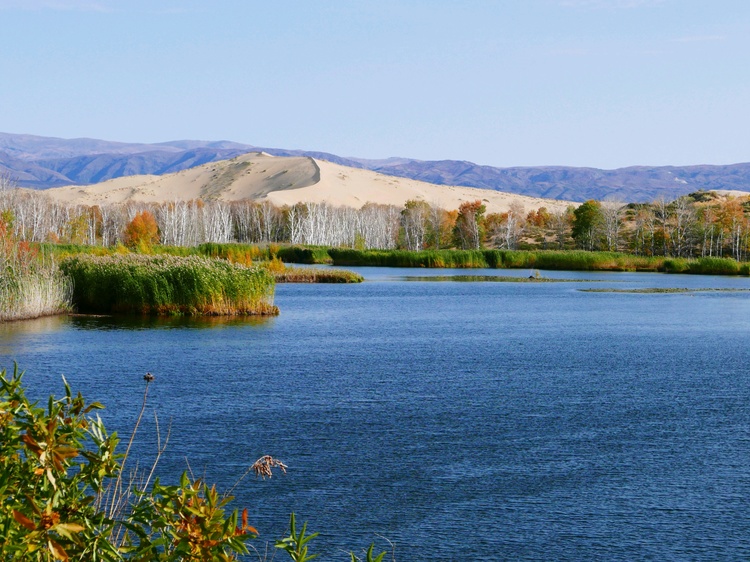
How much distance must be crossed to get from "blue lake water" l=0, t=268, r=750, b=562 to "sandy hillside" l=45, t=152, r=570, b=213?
11509cm

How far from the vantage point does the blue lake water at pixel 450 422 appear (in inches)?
363

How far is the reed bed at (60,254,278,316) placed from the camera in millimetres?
28703

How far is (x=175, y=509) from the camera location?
180 inches

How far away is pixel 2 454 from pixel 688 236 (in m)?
77.2

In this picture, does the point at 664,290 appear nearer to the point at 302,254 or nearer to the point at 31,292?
the point at 31,292

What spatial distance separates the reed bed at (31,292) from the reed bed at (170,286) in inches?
41.2

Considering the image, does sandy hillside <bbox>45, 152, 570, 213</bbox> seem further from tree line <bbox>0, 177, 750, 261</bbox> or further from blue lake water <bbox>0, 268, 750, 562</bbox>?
blue lake water <bbox>0, 268, 750, 562</bbox>

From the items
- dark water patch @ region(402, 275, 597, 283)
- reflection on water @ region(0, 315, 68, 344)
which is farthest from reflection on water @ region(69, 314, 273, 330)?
dark water patch @ region(402, 275, 597, 283)

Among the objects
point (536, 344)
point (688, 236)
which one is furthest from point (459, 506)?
point (688, 236)

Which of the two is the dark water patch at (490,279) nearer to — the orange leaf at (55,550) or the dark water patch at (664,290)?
the dark water patch at (664,290)

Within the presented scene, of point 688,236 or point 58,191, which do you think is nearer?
point 688,236

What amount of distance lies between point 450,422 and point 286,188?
5553 inches

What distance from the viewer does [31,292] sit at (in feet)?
87.5

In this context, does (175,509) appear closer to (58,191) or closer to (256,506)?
(256,506)
